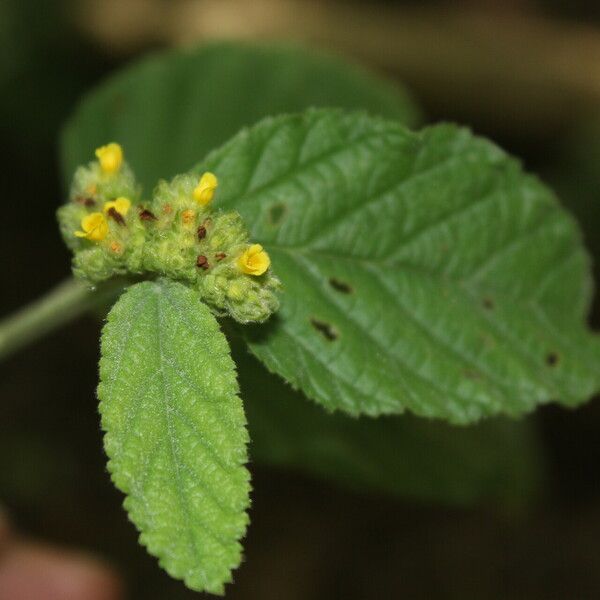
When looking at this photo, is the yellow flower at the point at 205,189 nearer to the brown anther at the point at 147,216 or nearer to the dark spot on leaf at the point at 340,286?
the brown anther at the point at 147,216

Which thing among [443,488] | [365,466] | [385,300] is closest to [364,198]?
[385,300]

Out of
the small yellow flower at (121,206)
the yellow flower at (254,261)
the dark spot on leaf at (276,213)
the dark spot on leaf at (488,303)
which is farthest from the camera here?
the dark spot on leaf at (488,303)

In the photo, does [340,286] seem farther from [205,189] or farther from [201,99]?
[201,99]

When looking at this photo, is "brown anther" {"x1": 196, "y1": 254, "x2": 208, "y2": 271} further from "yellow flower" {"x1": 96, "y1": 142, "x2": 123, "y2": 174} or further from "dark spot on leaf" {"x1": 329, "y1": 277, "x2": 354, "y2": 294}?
"dark spot on leaf" {"x1": 329, "y1": 277, "x2": 354, "y2": 294}

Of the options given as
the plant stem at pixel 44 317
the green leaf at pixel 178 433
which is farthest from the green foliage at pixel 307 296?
the plant stem at pixel 44 317

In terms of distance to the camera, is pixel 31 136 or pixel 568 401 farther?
pixel 31 136

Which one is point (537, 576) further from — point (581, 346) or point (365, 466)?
point (581, 346)
